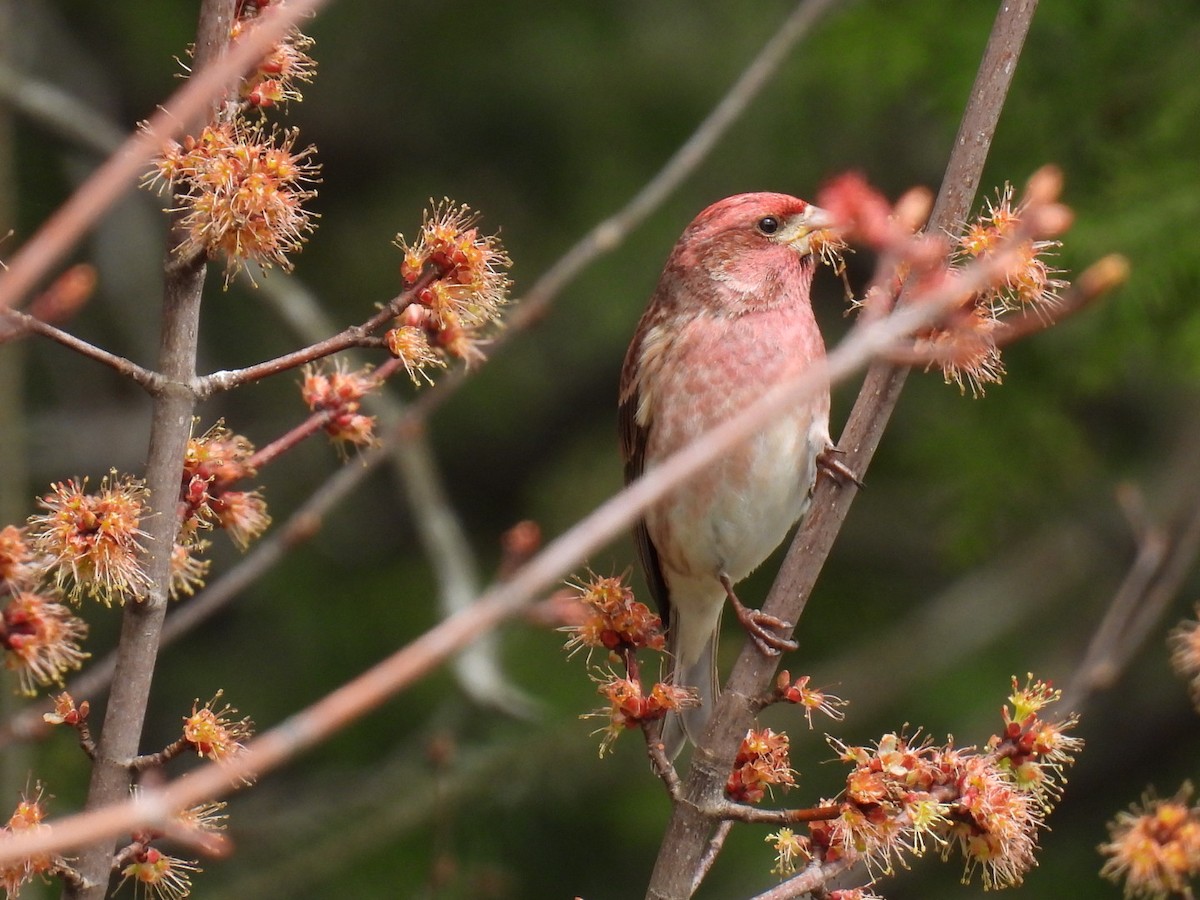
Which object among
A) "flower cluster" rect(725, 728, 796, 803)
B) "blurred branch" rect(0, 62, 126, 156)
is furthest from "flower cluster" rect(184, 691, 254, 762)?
"blurred branch" rect(0, 62, 126, 156)

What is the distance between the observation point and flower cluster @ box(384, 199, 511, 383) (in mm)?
3033

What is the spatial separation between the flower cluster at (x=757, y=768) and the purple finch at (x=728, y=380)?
1301mm

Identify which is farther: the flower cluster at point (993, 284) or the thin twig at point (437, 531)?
the thin twig at point (437, 531)

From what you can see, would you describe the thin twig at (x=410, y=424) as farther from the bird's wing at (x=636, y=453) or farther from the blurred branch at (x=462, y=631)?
the blurred branch at (x=462, y=631)

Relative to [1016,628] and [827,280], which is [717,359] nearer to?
[827,280]

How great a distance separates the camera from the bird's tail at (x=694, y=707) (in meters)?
4.95

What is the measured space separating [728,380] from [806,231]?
51cm

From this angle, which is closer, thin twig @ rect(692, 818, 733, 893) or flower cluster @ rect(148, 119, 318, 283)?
flower cluster @ rect(148, 119, 318, 283)

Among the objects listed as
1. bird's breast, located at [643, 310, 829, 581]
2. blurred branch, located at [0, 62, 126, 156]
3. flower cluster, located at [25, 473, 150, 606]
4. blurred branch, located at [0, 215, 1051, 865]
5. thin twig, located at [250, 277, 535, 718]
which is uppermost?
blurred branch, located at [0, 62, 126, 156]

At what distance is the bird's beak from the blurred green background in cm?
137

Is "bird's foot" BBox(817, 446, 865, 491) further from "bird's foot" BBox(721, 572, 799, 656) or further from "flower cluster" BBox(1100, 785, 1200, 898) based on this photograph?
"flower cluster" BBox(1100, 785, 1200, 898)

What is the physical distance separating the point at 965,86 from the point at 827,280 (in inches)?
100

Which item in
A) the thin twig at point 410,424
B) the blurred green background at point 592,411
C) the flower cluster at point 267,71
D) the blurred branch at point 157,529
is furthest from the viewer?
the blurred green background at point 592,411

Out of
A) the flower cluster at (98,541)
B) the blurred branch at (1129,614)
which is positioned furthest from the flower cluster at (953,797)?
the flower cluster at (98,541)
